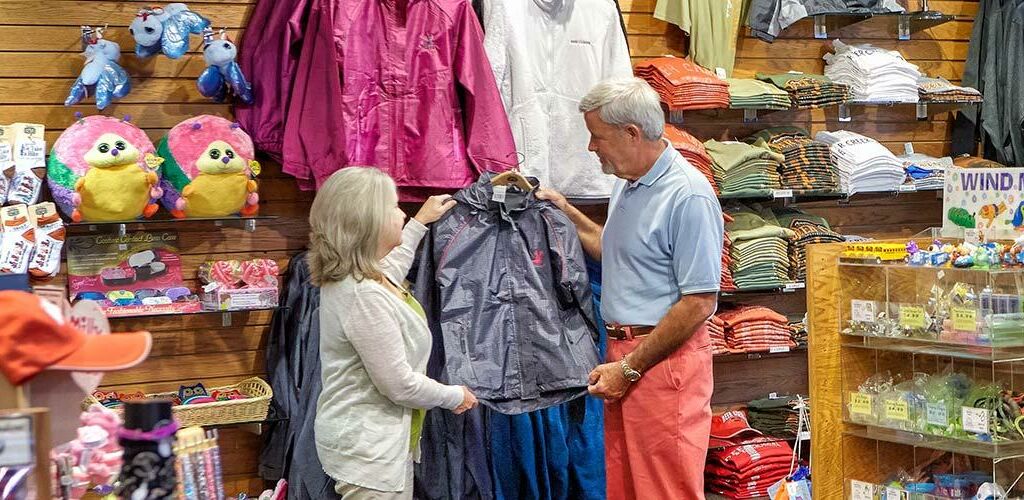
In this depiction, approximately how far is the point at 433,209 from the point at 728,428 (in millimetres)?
1846

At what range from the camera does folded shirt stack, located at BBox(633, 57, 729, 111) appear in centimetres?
489

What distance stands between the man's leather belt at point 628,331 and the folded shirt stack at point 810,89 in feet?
7.28

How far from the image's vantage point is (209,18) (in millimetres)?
4492

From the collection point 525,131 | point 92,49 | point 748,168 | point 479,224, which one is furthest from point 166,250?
point 748,168

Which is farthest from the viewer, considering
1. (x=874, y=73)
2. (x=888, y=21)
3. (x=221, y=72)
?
(x=888, y=21)

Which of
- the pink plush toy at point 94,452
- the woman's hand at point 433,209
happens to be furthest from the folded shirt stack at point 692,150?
the pink plush toy at point 94,452

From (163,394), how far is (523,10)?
2.14 metres

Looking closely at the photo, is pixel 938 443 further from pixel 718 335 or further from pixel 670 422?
pixel 718 335

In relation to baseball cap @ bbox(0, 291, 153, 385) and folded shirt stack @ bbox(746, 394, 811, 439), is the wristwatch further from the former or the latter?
folded shirt stack @ bbox(746, 394, 811, 439)

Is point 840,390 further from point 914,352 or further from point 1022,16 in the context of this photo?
point 1022,16

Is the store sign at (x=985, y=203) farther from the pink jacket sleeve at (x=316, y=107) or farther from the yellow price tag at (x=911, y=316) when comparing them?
the pink jacket sleeve at (x=316, y=107)

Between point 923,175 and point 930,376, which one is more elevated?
point 923,175

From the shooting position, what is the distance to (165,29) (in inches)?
164

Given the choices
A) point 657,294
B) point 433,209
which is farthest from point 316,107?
point 657,294
